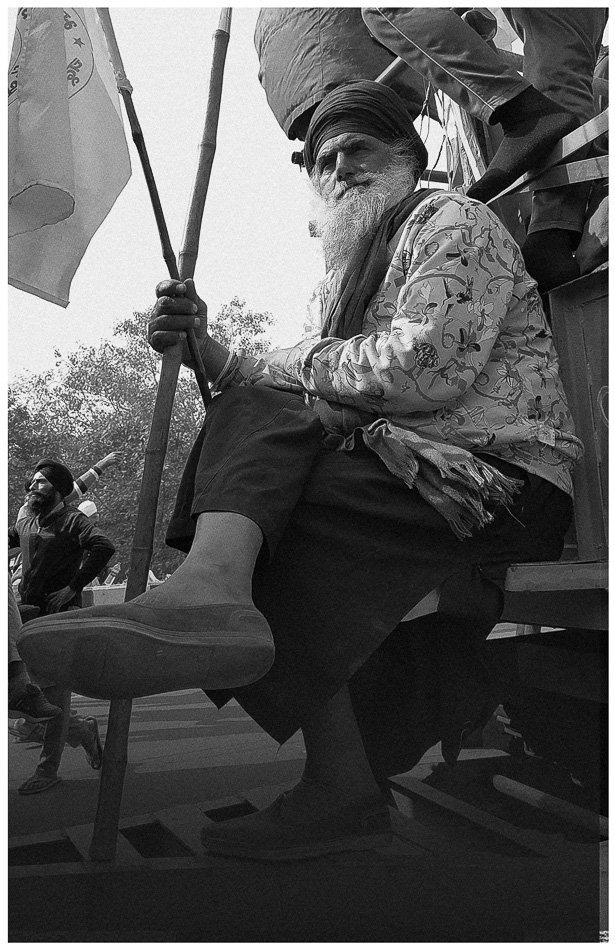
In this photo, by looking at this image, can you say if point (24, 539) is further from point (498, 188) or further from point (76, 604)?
point (498, 188)

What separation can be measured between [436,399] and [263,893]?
3.01 ft

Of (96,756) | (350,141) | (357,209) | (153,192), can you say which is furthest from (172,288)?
(96,756)

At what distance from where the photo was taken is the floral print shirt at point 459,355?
146 cm

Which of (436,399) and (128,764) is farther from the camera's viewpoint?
(436,399)

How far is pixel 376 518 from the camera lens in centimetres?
144

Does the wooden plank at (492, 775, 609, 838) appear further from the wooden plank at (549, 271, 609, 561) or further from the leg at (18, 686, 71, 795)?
the leg at (18, 686, 71, 795)

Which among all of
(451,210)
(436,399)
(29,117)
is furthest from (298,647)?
(29,117)

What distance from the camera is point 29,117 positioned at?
6.49ft

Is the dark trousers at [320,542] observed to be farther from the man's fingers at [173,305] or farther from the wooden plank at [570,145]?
the wooden plank at [570,145]

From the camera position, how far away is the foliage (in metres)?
2.39

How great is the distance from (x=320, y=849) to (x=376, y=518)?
1.91 ft

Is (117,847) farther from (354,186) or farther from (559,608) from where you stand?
(354,186)

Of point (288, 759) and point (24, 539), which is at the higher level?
point (24, 539)

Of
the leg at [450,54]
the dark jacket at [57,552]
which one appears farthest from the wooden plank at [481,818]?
the leg at [450,54]
